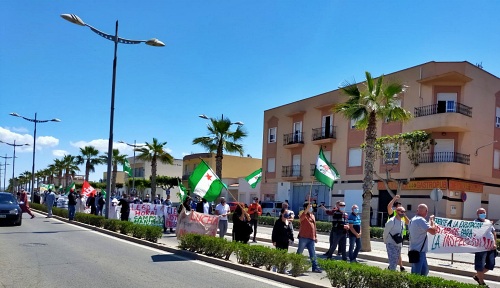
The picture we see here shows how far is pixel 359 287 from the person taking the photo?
28.6 ft

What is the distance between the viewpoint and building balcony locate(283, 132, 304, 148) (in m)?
45.4

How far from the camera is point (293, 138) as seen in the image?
152 ft

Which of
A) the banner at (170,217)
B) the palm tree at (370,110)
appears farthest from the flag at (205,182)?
the banner at (170,217)

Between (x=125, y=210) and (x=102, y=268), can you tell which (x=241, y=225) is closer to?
(x=102, y=268)

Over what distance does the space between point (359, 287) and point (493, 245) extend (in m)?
4.01

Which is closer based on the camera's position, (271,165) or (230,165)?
(271,165)

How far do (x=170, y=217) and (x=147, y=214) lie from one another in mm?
1392

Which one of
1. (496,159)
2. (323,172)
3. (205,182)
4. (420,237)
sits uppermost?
(496,159)

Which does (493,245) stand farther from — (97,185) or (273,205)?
(97,185)

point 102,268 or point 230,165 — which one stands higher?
point 230,165

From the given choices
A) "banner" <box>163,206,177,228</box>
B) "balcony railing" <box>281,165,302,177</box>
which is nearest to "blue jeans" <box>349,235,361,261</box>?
"banner" <box>163,206,177,228</box>

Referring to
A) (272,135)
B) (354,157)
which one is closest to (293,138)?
(272,135)

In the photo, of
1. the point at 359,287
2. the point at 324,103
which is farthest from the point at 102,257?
the point at 324,103

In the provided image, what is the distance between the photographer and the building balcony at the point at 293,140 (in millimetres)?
45375
